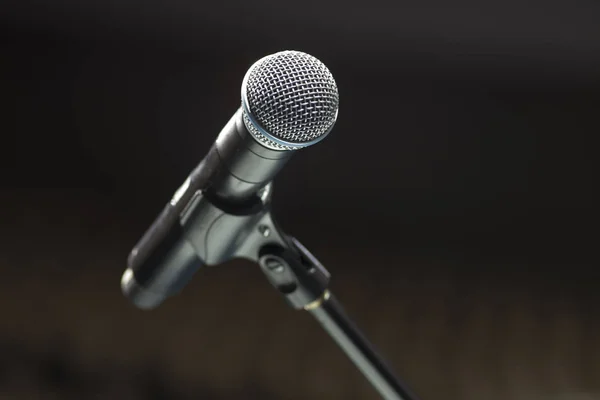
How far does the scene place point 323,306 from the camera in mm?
901

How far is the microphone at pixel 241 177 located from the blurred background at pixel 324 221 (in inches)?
59.2

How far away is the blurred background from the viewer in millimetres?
2441

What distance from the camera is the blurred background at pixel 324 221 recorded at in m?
2.44

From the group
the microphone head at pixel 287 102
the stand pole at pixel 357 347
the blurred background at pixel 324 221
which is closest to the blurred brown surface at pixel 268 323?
the blurred background at pixel 324 221

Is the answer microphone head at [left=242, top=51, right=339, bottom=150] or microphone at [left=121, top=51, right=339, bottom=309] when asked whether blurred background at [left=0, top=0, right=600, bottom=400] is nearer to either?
microphone at [left=121, top=51, right=339, bottom=309]

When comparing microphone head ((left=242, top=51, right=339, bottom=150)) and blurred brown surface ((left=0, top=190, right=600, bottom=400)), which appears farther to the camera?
blurred brown surface ((left=0, top=190, right=600, bottom=400))

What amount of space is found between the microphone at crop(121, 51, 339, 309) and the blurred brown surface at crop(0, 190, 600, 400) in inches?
60.8

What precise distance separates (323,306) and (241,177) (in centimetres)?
22

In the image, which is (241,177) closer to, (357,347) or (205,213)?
(205,213)

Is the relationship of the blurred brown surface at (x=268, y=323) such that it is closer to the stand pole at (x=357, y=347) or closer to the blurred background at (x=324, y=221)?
the blurred background at (x=324, y=221)

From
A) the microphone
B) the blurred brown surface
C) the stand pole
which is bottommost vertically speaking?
the blurred brown surface

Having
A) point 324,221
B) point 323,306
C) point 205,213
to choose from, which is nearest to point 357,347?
point 323,306

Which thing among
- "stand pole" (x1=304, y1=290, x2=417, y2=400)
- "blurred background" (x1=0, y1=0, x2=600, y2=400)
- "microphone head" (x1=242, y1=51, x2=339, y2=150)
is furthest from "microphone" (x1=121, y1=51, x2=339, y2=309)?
"blurred background" (x1=0, y1=0, x2=600, y2=400)

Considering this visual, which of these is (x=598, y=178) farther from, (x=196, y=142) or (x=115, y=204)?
(x=115, y=204)
